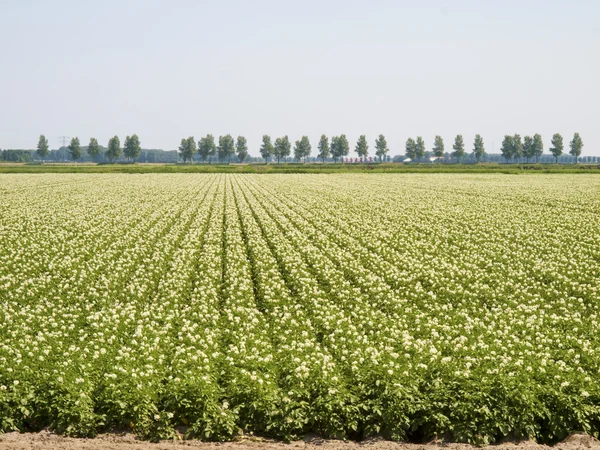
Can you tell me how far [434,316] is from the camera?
15.2 metres

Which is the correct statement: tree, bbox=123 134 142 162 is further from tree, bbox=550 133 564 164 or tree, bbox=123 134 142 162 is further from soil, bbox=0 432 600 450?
soil, bbox=0 432 600 450

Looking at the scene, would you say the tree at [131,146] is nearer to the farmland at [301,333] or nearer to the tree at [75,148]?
the tree at [75,148]

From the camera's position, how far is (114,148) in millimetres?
193625

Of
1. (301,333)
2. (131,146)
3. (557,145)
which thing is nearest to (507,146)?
(557,145)

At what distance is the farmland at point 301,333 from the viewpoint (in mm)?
9805

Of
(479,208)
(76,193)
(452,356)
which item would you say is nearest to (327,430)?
(452,356)

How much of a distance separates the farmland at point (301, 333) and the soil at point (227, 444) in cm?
20

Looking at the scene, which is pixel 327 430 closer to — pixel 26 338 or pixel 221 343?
pixel 221 343

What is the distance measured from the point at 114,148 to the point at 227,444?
197227 millimetres

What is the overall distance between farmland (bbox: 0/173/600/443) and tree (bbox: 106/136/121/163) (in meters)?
173

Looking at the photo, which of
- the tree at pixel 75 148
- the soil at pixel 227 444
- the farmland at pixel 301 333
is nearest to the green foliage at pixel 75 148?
the tree at pixel 75 148

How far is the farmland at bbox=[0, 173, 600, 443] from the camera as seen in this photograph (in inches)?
386

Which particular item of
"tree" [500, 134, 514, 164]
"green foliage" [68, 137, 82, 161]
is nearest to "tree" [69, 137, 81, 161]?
"green foliage" [68, 137, 82, 161]

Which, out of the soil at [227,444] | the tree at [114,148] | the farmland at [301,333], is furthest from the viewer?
the tree at [114,148]
